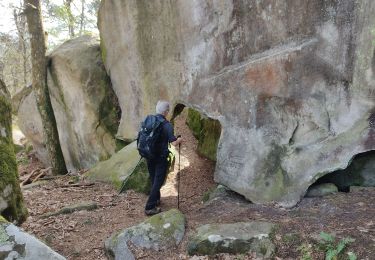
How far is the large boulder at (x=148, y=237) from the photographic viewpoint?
6.02 metres

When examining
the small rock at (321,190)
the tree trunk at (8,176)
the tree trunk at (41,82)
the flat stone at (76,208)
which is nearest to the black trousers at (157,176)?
the flat stone at (76,208)

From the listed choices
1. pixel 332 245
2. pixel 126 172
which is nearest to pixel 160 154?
pixel 126 172

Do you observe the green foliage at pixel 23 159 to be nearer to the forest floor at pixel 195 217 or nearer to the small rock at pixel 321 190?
the forest floor at pixel 195 217

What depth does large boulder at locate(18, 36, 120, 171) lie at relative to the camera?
1260 cm

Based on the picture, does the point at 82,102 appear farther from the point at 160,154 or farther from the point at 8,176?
the point at 8,176

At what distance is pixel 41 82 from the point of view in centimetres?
1357

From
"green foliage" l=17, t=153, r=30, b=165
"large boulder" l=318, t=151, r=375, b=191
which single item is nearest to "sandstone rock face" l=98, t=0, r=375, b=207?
"large boulder" l=318, t=151, r=375, b=191

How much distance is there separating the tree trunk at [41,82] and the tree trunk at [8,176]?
23.3 ft

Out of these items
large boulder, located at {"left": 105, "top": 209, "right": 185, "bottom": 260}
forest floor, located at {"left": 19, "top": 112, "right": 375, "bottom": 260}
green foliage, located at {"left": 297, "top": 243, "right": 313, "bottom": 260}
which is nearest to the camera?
green foliage, located at {"left": 297, "top": 243, "right": 313, "bottom": 260}

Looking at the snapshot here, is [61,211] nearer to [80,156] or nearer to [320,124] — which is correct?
[320,124]

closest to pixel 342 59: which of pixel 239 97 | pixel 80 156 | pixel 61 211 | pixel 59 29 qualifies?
pixel 239 97

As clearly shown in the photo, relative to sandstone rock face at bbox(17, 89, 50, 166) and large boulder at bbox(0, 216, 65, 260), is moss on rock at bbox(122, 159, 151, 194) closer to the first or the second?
large boulder at bbox(0, 216, 65, 260)

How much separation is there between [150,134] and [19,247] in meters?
3.23

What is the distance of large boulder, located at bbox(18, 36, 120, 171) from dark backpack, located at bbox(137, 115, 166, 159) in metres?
5.53
